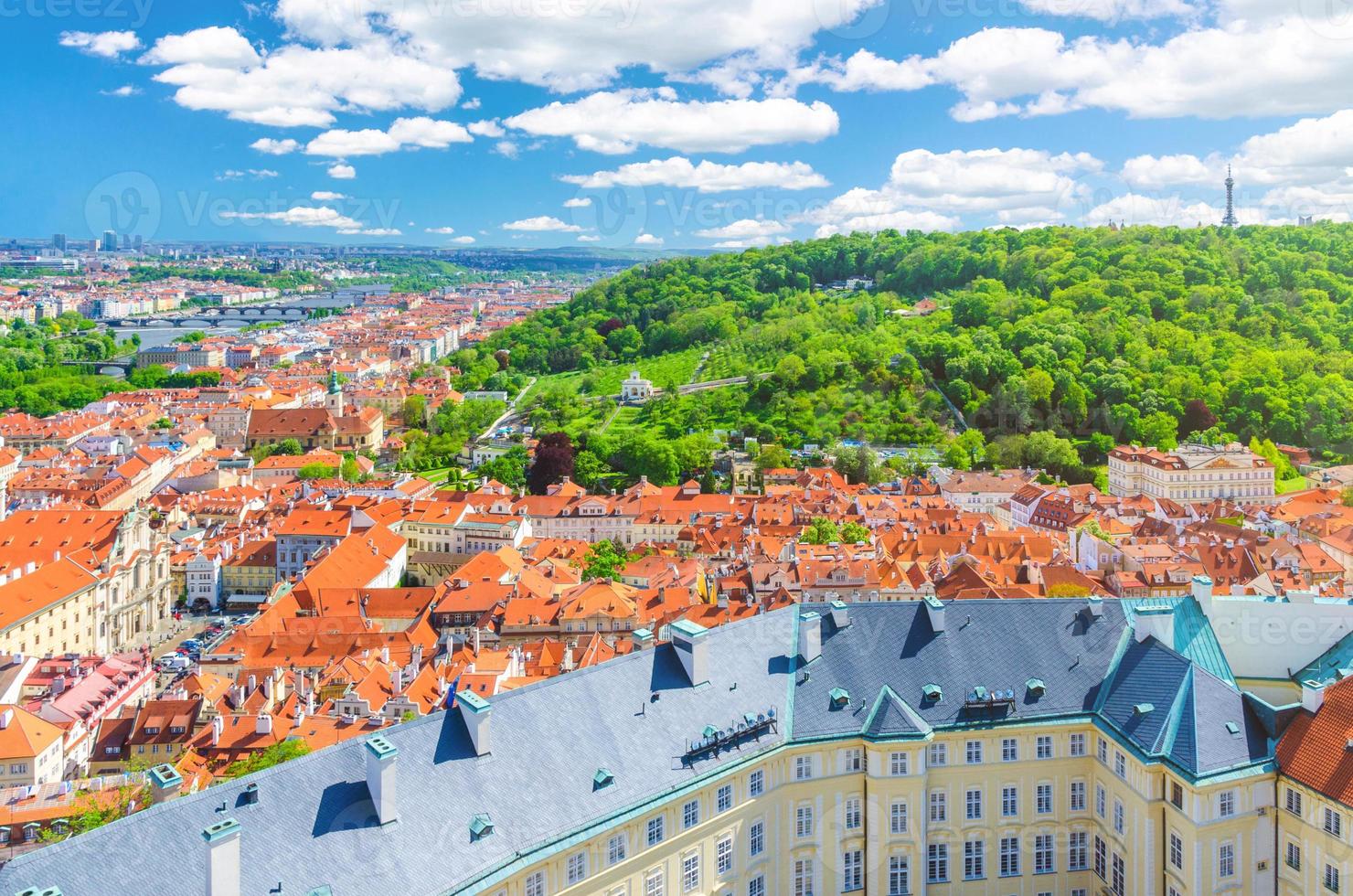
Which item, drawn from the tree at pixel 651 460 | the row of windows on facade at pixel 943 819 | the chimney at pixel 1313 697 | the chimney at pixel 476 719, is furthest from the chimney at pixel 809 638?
the tree at pixel 651 460

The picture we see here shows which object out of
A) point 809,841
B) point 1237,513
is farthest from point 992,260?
point 809,841

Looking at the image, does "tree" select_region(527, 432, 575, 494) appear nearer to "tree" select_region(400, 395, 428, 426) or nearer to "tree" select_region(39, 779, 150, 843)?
"tree" select_region(400, 395, 428, 426)

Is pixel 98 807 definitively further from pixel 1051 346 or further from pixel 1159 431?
pixel 1051 346

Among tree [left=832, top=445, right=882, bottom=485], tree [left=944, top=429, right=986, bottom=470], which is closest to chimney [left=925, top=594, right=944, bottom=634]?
tree [left=832, top=445, right=882, bottom=485]

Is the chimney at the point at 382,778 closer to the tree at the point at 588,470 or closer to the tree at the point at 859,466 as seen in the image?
the tree at the point at 859,466

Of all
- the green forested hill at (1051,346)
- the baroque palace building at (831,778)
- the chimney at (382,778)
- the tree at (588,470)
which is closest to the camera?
the chimney at (382,778)

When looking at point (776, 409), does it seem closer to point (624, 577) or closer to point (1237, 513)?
point (1237, 513)

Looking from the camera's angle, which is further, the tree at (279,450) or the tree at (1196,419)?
the tree at (279,450)
